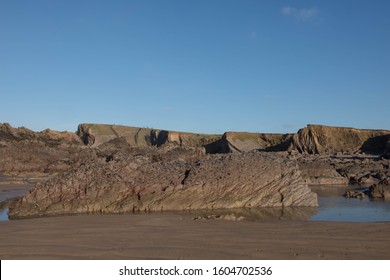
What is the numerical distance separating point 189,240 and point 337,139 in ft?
177

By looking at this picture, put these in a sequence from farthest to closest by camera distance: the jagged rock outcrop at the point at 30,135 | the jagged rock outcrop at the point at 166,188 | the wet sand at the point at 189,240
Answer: the jagged rock outcrop at the point at 30,135 < the jagged rock outcrop at the point at 166,188 < the wet sand at the point at 189,240

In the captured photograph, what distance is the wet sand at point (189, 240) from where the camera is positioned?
5348 mm

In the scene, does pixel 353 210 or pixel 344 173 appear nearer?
pixel 353 210

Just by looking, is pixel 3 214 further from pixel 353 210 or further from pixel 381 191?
pixel 381 191

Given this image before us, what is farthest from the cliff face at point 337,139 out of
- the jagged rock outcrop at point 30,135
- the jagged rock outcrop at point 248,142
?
the jagged rock outcrop at point 30,135

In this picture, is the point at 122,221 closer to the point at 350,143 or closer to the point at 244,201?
the point at 244,201

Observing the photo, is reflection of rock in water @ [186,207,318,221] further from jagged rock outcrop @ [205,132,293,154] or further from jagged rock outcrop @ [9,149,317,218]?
jagged rock outcrop @ [205,132,293,154]

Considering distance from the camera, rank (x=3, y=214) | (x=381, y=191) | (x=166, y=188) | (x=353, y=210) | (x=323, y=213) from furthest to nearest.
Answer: (x=381, y=191) → (x=166, y=188) → (x=353, y=210) → (x=3, y=214) → (x=323, y=213)

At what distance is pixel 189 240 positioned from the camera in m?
6.33

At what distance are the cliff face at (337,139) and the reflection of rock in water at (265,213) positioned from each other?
43.0 metres

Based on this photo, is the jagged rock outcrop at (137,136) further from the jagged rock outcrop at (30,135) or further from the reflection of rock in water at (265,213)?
the reflection of rock in water at (265,213)

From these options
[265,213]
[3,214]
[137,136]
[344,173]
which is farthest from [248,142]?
[3,214]
